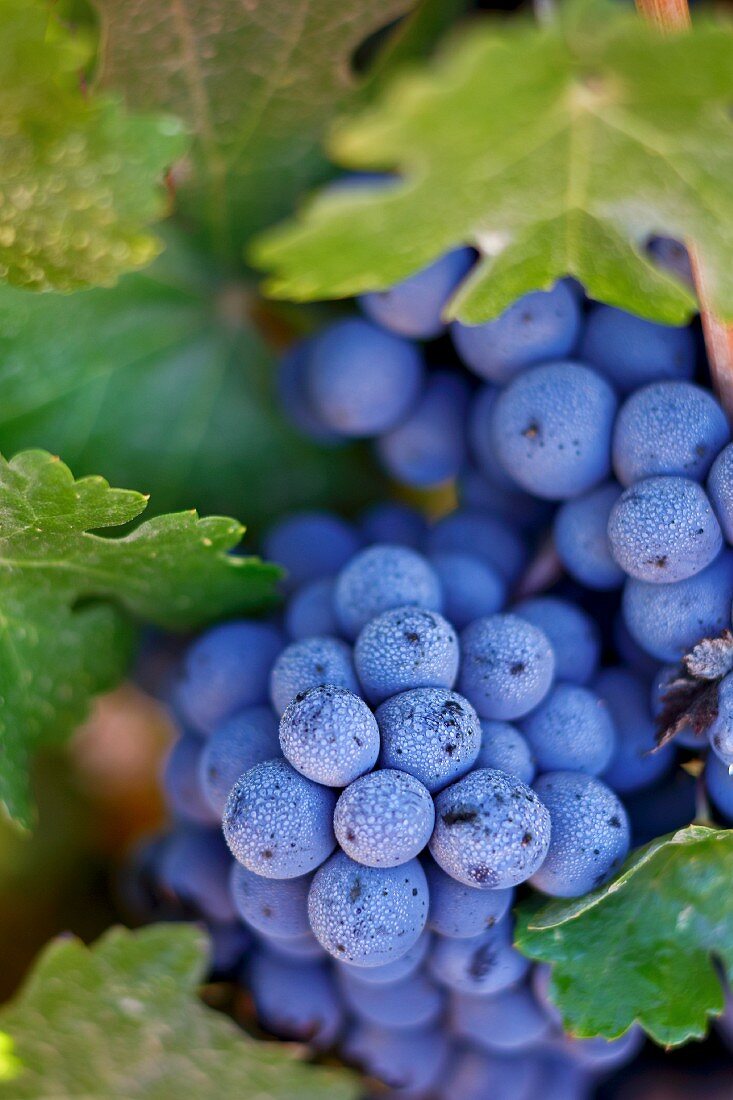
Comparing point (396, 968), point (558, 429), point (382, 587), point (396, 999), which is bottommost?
point (396, 999)

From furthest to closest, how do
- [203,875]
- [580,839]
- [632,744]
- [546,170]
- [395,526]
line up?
[395,526] < [203,875] < [632,744] < [580,839] < [546,170]

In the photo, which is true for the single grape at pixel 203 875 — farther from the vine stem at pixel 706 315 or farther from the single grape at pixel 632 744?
the vine stem at pixel 706 315

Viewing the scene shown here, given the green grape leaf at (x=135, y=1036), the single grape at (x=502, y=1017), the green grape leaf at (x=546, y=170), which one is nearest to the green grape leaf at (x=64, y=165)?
the green grape leaf at (x=546, y=170)

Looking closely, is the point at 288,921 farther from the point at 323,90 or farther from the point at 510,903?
the point at 323,90

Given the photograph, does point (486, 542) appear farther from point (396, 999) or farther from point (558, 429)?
point (396, 999)

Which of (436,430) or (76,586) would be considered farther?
(436,430)

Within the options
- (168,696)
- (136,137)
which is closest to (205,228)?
(136,137)

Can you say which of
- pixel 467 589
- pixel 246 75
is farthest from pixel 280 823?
pixel 246 75

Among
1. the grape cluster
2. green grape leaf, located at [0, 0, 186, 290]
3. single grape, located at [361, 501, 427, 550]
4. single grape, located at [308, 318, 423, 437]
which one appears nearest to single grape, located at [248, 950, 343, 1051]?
the grape cluster

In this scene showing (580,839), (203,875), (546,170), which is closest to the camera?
(546,170)
